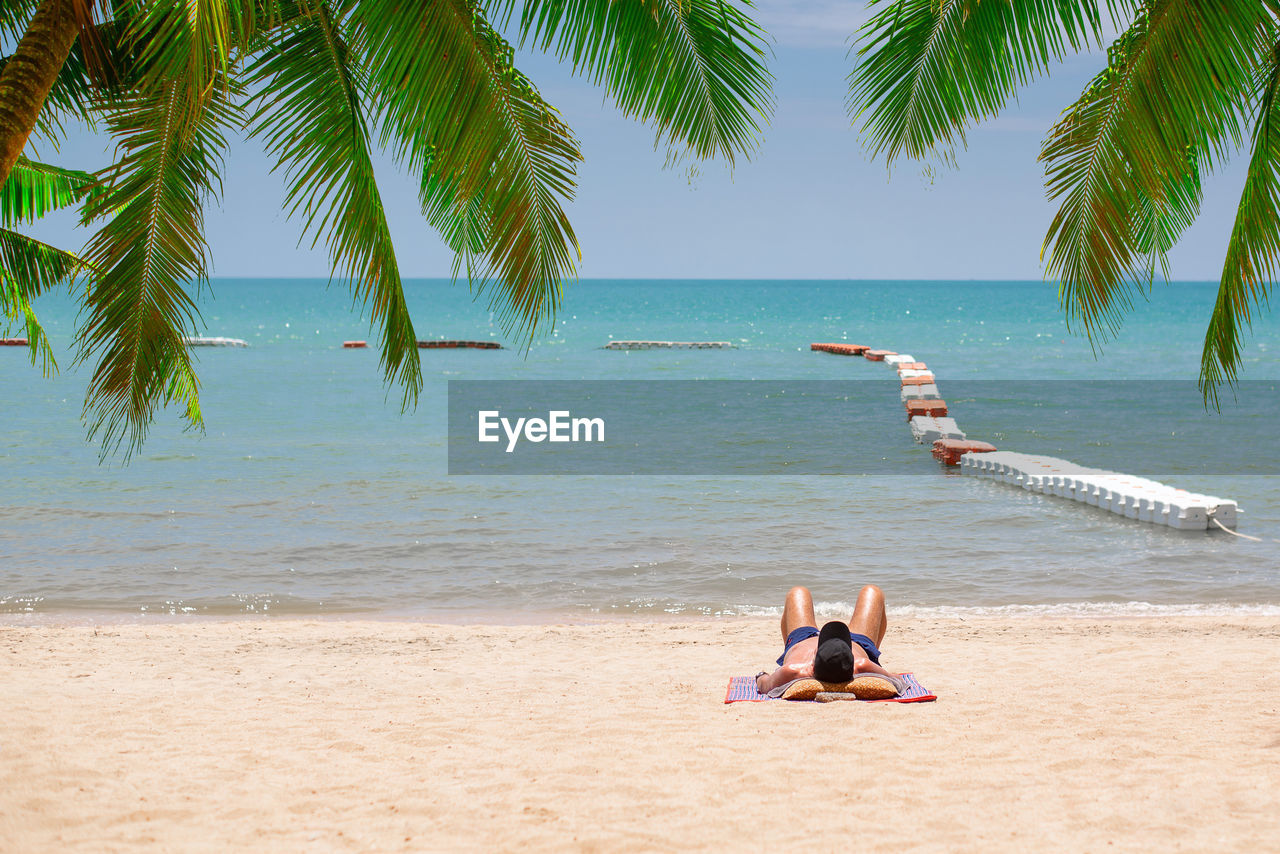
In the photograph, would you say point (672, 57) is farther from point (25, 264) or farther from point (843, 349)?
point (843, 349)

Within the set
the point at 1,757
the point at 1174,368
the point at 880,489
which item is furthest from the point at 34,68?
the point at 1174,368

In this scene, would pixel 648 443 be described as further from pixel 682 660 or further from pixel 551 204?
pixel 551 204

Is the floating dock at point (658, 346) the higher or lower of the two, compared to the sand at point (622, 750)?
higher

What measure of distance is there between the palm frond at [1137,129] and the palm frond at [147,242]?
12.8 ft

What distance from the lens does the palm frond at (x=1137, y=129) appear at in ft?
14.5

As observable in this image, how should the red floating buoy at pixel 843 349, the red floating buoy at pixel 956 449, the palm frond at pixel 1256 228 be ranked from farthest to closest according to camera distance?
the red floating buoy at pixel 843 349 → the red floating buoy at pixel 956 449 → the palm frond at pixel 1256 228

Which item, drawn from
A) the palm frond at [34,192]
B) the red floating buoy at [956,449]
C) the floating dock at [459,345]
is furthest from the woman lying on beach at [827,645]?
the floating dock at [459,345]

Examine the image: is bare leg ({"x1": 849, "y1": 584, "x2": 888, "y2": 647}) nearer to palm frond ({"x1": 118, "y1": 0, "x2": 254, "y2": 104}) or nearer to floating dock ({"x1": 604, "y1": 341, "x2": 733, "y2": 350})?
palm frond ({"x1": 118, "y1": 0, "x2": 254, "y2": 104})

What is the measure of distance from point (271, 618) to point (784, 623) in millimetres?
4844

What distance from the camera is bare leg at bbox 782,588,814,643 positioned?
6.43 meters

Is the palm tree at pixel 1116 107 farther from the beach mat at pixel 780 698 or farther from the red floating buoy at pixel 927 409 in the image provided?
the red floating buoy at pixel 927 409

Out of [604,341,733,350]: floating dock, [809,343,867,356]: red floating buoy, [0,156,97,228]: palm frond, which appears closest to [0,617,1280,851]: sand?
[0,156,97,228]: palm frond

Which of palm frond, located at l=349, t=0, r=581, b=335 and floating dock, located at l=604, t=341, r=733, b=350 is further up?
palm frond, located at l=349, t=0, r=581, b=335

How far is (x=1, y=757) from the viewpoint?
4.85 metres
